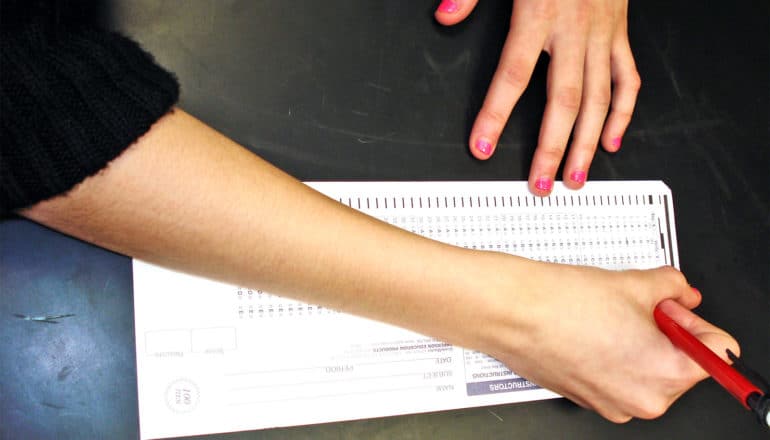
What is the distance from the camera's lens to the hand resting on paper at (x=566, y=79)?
0.69 meters

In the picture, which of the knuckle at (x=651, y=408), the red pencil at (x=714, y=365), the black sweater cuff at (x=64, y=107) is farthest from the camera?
the knuckle at (x=651, y=408)

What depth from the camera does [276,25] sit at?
67 centimetres

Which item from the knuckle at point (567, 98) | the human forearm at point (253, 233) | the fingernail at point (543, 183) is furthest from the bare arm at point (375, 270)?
the knuckle at point (567, 98)

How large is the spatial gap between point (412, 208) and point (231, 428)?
31 centimetres

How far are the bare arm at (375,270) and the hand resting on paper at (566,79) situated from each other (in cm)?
15

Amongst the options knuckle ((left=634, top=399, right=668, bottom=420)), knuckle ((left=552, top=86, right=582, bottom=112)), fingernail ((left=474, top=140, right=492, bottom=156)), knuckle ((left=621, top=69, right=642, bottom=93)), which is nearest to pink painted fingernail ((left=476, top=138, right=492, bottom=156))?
fingernail ((left=474, top=140, right=492, bottom=156))

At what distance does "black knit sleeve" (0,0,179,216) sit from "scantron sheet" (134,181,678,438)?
0.63 feet

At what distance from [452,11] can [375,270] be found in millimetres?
364

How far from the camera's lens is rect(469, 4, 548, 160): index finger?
689 millimetres

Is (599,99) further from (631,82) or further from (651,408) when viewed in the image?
(651,408)

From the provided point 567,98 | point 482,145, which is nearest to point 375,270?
point 482,145

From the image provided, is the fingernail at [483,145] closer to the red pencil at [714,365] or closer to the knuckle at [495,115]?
the knuckle at [495,115]

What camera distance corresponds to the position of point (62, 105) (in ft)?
1.34

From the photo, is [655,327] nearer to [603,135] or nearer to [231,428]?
[603,135]
